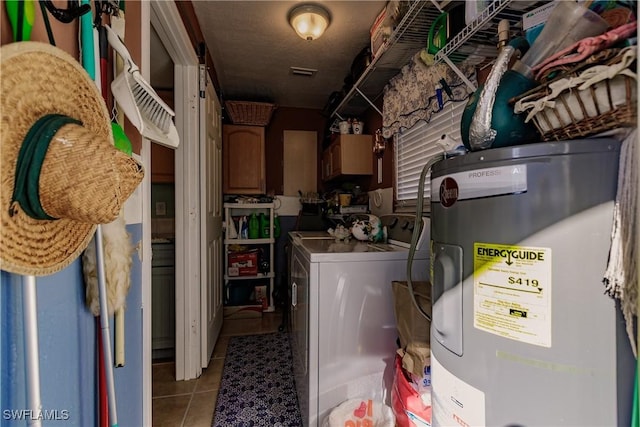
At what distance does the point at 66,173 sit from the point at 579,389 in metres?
1.08

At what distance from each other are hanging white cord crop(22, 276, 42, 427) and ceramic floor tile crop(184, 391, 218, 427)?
4.48 feet

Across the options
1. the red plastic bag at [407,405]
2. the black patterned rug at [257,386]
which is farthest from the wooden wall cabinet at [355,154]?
the red plastic bag at [407,405]

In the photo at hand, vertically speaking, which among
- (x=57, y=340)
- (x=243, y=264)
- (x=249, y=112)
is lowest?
(x=243, y=264)

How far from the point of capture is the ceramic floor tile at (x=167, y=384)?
1.89 metres

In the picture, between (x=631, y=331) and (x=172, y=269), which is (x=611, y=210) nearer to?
(x=631, y=331)

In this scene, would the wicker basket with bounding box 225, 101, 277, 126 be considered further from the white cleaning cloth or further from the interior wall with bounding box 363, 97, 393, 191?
the white cleaning cloth

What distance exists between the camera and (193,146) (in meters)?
2.04

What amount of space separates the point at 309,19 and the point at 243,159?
5.86 ft

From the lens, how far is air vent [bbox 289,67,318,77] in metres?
2.79

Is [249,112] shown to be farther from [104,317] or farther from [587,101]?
[587,101]

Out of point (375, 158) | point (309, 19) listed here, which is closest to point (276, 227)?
point (375, 158)

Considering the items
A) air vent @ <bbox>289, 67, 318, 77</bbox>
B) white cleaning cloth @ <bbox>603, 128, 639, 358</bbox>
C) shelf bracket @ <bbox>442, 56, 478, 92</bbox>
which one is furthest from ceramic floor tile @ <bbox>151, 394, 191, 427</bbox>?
air vent @ <bbox>289, 67, 318, 77</bbox>

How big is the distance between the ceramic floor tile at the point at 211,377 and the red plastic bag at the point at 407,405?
128cm

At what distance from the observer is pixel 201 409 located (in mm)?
1726
